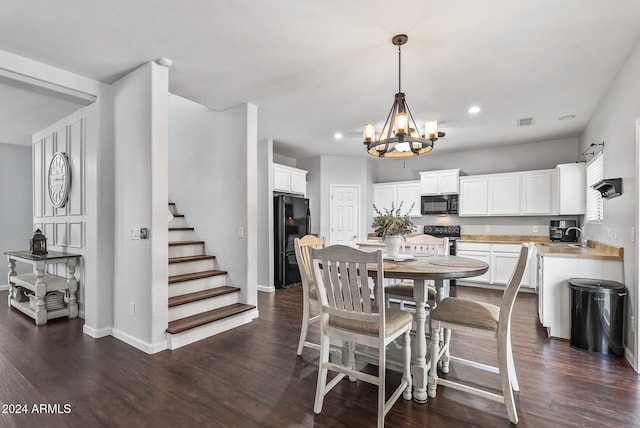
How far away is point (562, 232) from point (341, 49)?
4.85m

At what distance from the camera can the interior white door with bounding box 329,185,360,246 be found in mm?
6746

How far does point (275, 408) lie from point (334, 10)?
269 centimetres

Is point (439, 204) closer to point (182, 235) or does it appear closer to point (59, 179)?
point (182, 235)

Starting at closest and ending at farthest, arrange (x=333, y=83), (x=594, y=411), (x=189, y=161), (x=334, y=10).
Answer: (x=594, y=411), (x=334, y=10), (x=333, y=83), (x=189, y=161)

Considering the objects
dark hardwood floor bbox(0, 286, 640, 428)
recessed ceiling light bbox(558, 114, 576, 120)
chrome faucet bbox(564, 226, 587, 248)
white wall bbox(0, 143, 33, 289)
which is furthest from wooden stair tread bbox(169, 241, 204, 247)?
recessed ceiling light bbox(558, 114, 576, 120)

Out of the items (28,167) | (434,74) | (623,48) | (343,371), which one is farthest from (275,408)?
(28,167)

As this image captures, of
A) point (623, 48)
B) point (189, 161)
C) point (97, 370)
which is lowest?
point (97, 370)

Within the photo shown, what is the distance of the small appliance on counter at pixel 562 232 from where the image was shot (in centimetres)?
508

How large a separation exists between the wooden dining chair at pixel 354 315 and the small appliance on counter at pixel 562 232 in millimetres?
4510

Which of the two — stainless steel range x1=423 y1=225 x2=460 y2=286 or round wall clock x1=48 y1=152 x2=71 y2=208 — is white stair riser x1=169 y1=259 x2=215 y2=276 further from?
stainless steel range x1=423 y1=225 x2=460 y2=286

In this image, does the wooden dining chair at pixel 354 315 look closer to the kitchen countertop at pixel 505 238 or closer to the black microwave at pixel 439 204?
the kitchen countertop at pixel 505 238

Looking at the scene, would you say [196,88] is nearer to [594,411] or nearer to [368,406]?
[368,406]

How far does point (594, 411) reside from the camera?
1970 mm

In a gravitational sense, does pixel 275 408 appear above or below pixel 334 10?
below
